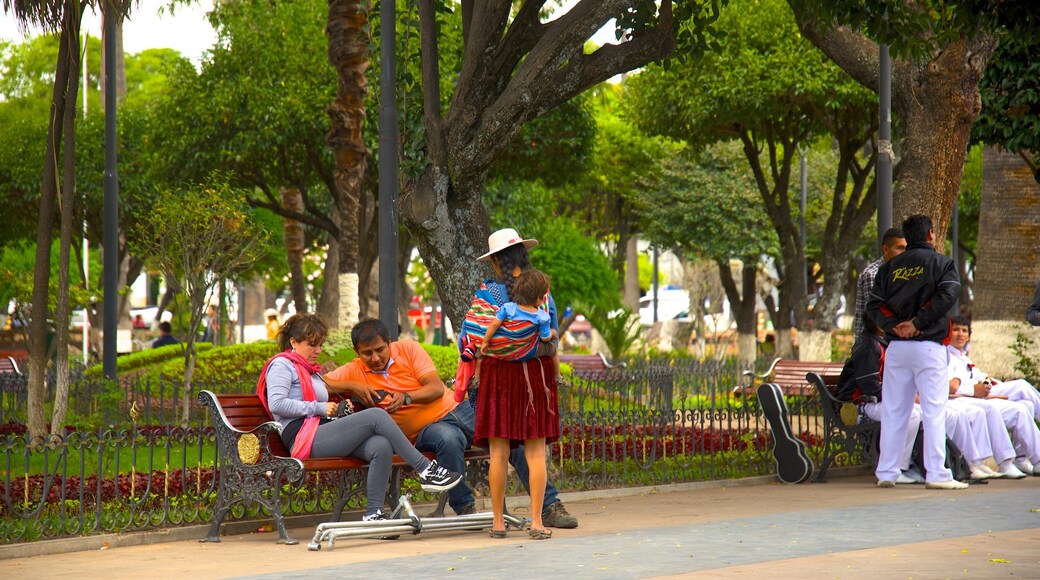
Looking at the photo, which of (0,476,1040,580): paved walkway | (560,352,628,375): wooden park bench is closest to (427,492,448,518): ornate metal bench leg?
(0,476,1040,580): paved walkway

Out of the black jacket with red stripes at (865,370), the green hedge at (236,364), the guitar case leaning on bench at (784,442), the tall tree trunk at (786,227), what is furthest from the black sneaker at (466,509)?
the tall tree trunk at (786,227)

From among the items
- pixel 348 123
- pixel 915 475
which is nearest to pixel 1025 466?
pixel 915 475

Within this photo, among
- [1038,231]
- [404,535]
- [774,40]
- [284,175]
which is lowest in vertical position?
[404,535]

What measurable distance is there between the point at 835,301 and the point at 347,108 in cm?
923

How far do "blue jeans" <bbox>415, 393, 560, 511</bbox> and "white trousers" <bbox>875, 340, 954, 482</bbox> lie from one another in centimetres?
329

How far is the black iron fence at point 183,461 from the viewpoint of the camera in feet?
26.6

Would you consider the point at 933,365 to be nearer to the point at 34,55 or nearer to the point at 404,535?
the point at 404,535

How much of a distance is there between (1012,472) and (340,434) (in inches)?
228

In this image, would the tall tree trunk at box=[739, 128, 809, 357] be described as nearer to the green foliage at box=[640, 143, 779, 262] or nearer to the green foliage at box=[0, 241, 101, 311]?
the green foliage at box=[640, 143, 779, 262]

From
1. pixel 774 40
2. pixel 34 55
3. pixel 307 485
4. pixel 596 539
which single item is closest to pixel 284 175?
pixel 774 40

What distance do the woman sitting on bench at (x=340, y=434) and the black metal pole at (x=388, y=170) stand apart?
1.91 m

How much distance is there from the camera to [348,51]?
18094 mm

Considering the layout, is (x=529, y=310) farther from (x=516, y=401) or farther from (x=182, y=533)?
(x=182, y=533)

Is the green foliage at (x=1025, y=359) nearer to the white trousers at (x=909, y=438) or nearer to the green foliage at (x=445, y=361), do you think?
the white trousers at (x=909, y=438)
